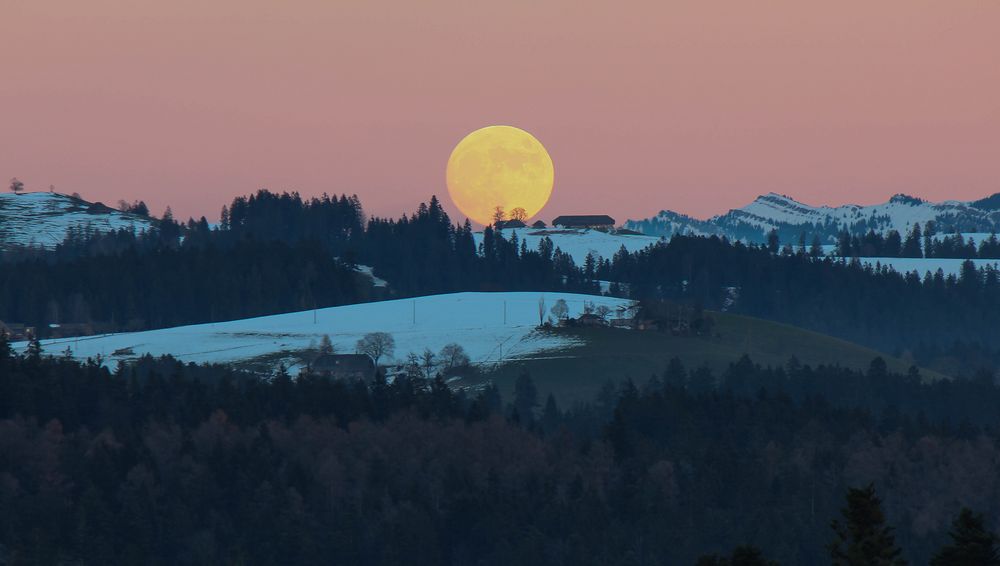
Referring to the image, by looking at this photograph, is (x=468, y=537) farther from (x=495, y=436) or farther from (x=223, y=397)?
(x=223, y=397)

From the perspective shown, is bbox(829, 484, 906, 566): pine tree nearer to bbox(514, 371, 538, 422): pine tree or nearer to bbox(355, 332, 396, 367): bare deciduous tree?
bbox(514, 371, 538, 422): pine tree

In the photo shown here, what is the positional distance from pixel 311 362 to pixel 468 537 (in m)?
73.8

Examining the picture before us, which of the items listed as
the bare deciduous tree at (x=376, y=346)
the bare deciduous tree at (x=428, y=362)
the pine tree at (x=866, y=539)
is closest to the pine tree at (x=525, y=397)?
the bare deciduous tree at (x=428, y=362)

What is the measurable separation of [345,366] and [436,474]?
196 ft

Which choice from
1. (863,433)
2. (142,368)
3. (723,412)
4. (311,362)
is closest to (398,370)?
(311,362)

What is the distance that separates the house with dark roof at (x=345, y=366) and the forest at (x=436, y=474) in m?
18.0

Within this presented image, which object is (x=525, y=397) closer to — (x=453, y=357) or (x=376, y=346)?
(x=453, y=357)

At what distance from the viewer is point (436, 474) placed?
131 meters

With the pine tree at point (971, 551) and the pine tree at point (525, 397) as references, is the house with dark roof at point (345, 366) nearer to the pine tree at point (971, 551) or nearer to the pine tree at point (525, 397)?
the pine tree at point (525, 397)

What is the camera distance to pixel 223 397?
157 m

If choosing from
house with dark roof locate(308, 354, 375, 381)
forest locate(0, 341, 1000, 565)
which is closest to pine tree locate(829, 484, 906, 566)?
forest locate(0, 341, 1000, 565)

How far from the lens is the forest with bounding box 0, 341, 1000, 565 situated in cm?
11706

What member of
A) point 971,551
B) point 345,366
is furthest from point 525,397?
point 971,551

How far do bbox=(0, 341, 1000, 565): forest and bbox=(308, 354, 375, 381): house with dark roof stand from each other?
18.0 m
